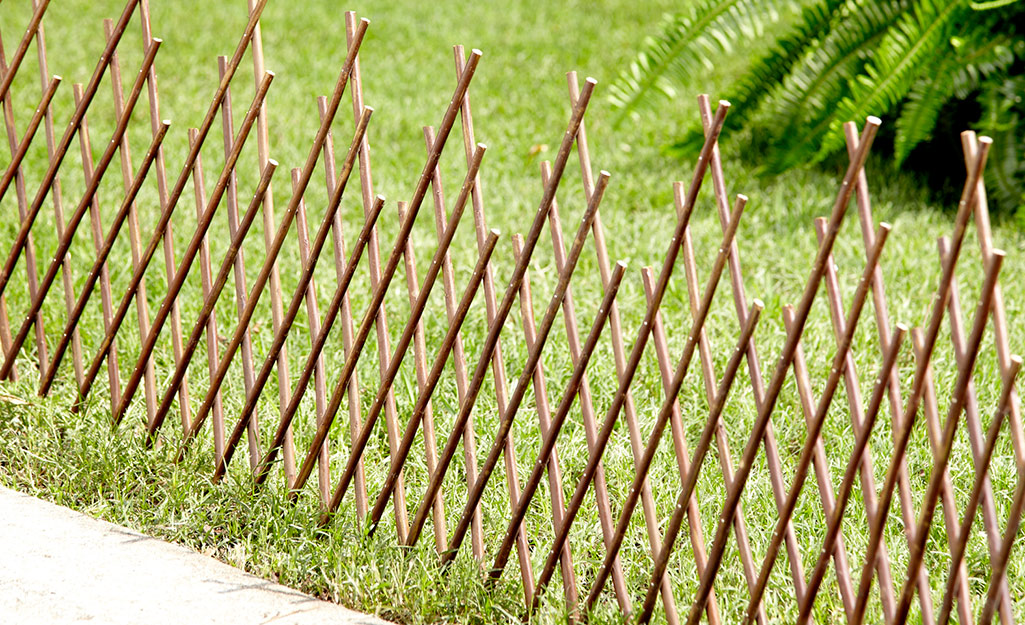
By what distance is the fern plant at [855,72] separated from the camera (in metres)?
4.35

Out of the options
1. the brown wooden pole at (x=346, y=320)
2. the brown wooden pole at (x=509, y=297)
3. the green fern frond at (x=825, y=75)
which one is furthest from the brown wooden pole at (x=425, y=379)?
the green fern frond at (x=825, y=75)

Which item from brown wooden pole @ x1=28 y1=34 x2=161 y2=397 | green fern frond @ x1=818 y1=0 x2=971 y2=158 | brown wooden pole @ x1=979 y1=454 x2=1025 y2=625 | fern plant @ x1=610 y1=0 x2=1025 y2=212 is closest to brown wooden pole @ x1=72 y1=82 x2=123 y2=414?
brown wooden pole @ x1=28 y1=34 x2=161 y2=397

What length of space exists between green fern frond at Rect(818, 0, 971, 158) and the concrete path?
3254mm

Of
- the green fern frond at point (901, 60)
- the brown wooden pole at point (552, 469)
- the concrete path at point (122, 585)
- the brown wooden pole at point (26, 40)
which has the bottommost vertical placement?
the concrete path at point (122, 585)

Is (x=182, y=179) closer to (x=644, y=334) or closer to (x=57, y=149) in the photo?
(x=57, y=149)

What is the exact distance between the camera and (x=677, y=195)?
6.16 ft

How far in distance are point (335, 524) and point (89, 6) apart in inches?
238

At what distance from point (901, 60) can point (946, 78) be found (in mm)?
244

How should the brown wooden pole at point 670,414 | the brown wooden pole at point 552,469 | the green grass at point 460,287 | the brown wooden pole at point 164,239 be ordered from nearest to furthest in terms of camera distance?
1. the brown wooden pole at point 670,414
2. the brown wooden pole at point 552,469
3. the green grass at point 460,287
4. the brown wooden pole at point 164,239

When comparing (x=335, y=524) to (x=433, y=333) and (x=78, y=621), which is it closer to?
(x=78, y=621)

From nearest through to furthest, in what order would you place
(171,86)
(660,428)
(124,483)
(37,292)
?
(660,428) < (124,483) < (37,292) < (171,86)

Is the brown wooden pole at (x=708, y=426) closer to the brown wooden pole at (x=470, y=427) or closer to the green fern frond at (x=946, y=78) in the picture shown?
the brown wooden pole at (x=470, y=427)

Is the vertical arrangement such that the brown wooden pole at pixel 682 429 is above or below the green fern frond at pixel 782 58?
below

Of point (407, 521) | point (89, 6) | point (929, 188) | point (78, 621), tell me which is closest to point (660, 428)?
point (407, 521)
